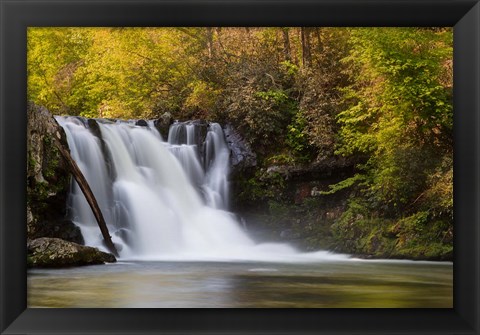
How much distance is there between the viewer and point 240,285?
6551 mm

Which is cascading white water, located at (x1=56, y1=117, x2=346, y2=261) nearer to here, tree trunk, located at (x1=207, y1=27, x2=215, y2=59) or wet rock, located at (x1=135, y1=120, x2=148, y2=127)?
wet rock, located at (x1=135, y1=120, x2=148, y2=127)

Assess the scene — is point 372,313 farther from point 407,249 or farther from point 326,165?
point 326,165

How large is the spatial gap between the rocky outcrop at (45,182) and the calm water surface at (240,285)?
0.61 meters

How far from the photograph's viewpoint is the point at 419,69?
25.4ft

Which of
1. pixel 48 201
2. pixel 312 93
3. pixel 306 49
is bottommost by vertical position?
pixel 48 201

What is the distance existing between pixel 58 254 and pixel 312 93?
332cm

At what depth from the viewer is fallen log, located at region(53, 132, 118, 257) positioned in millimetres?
7434

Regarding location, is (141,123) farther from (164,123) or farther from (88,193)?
(88,193)

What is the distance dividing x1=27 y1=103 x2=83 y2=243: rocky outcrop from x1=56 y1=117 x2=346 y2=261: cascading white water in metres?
0.15
